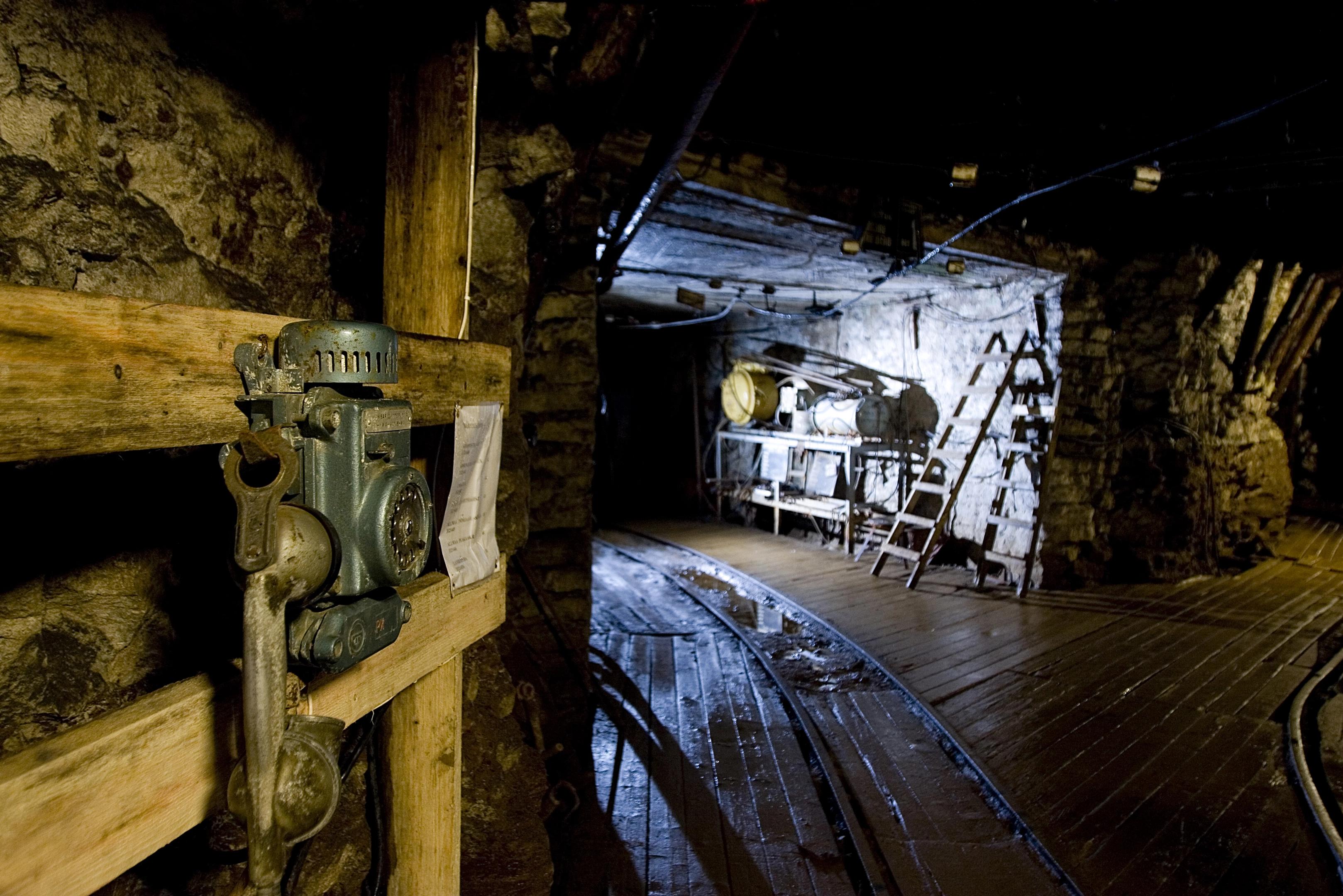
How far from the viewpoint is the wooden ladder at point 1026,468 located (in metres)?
6.68

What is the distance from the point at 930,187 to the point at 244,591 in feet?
19.8

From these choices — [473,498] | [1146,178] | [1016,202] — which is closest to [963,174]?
[1016,202]

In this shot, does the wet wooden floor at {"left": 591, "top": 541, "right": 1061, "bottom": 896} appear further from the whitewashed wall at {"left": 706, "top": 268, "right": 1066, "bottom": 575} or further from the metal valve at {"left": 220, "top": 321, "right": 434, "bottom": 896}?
the whitewashed wall at {"left": 706, "top": 268, "right": 1066, "bottom": 575}

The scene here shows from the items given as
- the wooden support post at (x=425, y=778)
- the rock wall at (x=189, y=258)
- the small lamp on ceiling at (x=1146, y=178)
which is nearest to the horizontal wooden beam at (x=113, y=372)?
the rock wall at (x=189, y=258)

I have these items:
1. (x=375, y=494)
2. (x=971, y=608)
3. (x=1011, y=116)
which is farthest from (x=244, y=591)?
(x=971, y=608)

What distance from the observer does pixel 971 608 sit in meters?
6.30

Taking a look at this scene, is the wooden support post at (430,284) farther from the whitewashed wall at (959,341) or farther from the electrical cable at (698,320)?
the whitewashed wall at (959,341)

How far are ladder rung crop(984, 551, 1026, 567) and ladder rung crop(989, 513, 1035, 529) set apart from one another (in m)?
0.32

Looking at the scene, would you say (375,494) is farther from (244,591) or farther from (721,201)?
(721,201)

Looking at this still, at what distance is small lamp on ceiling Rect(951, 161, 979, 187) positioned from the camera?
4656 millimetres

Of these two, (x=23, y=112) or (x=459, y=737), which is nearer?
(x=23, y=112)

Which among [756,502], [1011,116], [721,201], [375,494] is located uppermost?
[1011,116]

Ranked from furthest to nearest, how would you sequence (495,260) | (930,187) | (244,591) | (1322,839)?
(930,187), (1322,839), (495,260), (244,591)

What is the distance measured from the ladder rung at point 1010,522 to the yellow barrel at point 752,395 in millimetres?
3671
